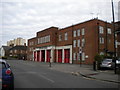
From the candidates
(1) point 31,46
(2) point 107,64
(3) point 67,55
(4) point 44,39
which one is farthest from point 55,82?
(1) point 31,46

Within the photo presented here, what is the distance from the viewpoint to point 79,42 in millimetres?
44156

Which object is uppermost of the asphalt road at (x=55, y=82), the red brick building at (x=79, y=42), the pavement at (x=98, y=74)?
the red brick building at (x=79, y=42)

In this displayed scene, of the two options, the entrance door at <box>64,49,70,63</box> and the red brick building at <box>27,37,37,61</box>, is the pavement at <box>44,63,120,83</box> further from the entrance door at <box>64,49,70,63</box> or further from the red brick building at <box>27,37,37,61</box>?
the red brick building at <box>27,37,37,61</box>

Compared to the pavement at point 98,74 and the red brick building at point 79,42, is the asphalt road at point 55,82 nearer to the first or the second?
the pavement at point 98,74

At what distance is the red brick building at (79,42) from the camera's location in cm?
3983

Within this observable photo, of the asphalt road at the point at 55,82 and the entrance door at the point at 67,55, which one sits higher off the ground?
the entrance door at the point at 67,55

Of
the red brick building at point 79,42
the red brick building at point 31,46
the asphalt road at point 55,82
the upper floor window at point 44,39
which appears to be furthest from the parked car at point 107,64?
the red brick building at point 31,46

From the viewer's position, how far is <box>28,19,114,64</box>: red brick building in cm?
3983

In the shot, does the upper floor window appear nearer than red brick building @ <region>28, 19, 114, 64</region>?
No

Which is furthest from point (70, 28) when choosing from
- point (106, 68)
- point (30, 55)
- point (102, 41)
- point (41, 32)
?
point (30, 55)

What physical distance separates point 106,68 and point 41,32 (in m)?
41.9

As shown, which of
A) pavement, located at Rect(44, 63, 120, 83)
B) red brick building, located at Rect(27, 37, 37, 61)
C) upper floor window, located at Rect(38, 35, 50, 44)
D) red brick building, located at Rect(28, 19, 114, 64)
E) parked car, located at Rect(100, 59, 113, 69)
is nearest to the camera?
pavement, located at Rect(44, 63, 120, 83)

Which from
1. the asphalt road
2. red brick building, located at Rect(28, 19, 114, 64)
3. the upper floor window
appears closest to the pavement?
the asphalt road

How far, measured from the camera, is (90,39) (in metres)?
40.1
